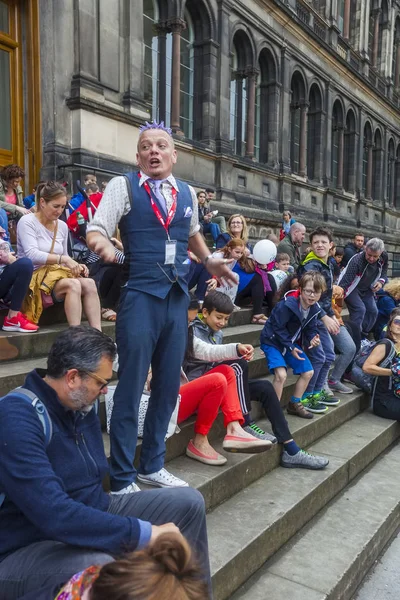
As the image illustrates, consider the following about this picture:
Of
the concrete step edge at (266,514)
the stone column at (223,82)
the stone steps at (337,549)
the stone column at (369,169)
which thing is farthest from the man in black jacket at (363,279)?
the stone column at (369,169)

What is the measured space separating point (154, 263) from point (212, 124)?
36.0 ft

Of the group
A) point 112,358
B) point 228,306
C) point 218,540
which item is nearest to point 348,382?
point 228,306

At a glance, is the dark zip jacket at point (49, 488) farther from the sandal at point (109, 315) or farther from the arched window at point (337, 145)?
the arched window at point (337, 145)

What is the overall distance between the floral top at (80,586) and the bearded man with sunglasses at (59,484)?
257mm

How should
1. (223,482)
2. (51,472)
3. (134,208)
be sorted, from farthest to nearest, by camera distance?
1. (223,482)
2. (134,208)
3. (51,472)

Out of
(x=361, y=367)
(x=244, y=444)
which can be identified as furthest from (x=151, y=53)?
(x=244, y=444)

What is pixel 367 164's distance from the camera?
24.0 meters

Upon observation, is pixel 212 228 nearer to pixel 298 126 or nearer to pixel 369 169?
pixel 298 126

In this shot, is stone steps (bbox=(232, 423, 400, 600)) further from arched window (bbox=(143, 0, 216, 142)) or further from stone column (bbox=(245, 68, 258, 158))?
stone column (bbox=(245, 68, 258, 158))

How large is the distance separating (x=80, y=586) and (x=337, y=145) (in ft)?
70.8

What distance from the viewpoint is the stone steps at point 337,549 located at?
2947 millimetres

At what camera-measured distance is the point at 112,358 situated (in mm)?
2213

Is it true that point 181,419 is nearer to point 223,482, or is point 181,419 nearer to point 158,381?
point 223,482

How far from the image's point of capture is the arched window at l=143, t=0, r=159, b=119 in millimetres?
11664
